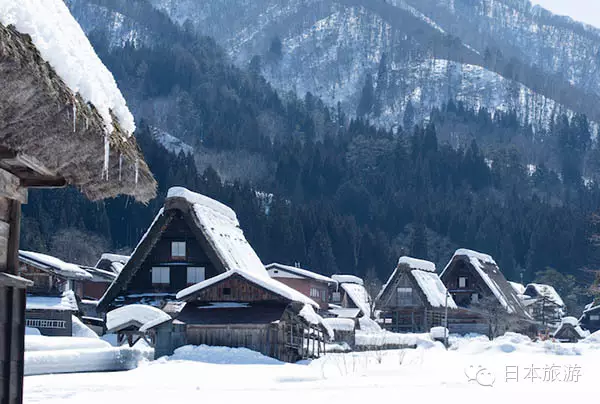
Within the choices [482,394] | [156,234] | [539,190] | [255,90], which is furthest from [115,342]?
[255,90]

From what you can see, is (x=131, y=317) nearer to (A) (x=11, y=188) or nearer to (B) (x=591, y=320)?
(A) (x=11, y=188)

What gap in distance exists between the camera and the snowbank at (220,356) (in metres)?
29.7

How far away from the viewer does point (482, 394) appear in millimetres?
15633

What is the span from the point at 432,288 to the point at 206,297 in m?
32.0

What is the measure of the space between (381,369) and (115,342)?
19762mm

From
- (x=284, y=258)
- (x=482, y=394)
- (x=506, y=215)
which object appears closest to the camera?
(x=482, y=394)

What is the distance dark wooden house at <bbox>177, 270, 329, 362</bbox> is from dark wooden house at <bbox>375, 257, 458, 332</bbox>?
94.0ft

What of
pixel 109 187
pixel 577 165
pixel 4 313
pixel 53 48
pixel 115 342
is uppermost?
pixel 577 165

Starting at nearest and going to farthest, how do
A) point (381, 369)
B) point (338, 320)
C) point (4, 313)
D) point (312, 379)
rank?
point (4, 313) → point (312, 379) → point (381, 369) → point (338, 320)

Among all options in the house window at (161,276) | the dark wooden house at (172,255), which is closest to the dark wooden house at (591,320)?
the dark wooden house at (172,255)

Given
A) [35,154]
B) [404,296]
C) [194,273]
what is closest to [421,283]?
[404,296]

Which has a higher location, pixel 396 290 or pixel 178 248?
pixel 178 248

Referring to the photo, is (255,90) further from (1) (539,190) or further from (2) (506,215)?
(2) (506,215)

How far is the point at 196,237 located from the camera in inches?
1489
